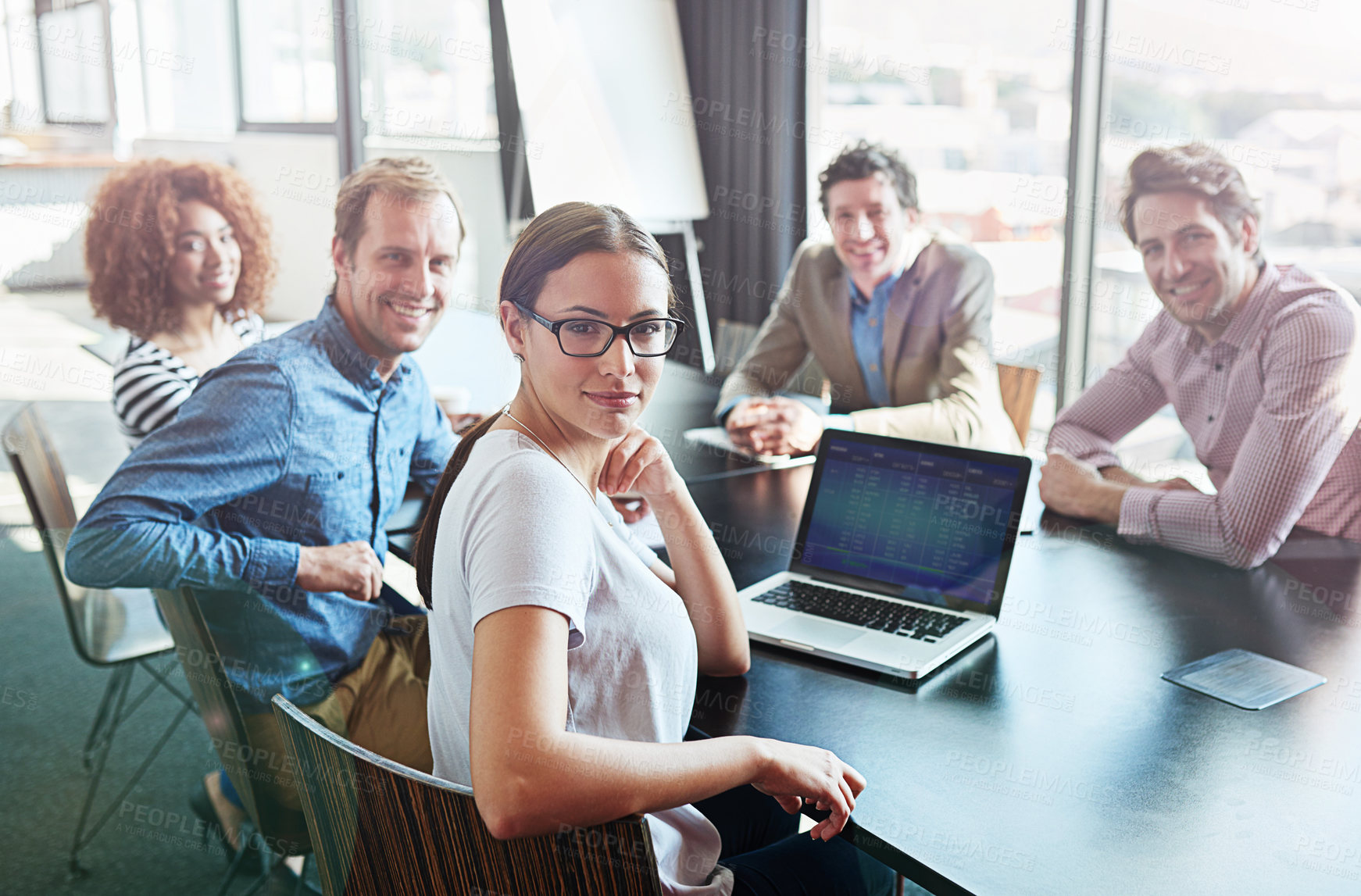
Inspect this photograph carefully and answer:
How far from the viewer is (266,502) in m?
1.65

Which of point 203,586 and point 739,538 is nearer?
point 203,586

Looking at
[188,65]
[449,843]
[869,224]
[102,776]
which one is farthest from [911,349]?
[188,65]

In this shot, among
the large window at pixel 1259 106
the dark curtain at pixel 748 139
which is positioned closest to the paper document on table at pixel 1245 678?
the large window at pixel 1259 106

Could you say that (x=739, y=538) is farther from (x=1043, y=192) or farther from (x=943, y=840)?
(x=1043, y=192)

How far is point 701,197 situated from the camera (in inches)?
181

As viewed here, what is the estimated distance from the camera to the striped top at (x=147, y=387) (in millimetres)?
2002

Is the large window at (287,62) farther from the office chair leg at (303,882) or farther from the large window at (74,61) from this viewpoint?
the office chair leg at (303,882)

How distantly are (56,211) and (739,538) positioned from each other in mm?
8542

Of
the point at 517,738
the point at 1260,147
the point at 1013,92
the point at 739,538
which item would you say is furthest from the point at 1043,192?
the point at 517,738

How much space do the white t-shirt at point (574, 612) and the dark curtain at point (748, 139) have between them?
3.56 meters

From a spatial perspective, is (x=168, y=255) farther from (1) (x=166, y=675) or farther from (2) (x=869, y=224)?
(2) (x=869, y=224)

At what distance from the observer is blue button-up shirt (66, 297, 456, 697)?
149 centimetres

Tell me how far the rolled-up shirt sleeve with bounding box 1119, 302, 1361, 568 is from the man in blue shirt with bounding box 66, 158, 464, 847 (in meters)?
1.23

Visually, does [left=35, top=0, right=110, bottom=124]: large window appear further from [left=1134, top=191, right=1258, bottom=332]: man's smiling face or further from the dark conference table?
the dark conference table
